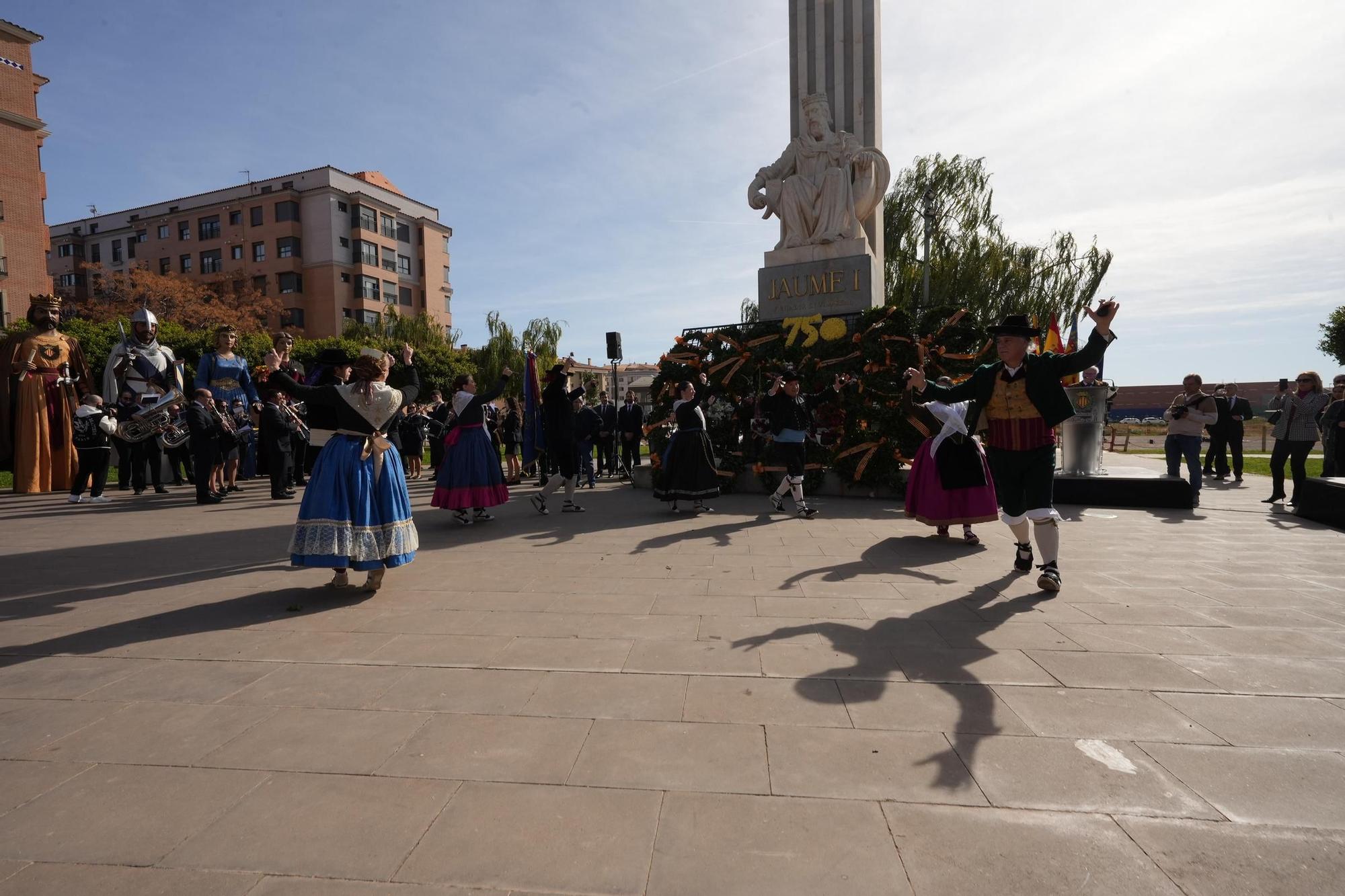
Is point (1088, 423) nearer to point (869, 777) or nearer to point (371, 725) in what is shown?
point (869, 777)

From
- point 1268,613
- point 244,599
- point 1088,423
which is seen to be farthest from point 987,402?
point 1088,423

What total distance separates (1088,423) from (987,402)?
25.2 feet

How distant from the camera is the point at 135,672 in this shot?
12.0 ft

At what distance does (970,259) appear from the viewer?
29.2 m

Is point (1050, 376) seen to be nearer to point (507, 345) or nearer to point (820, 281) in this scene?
point (820, 281)

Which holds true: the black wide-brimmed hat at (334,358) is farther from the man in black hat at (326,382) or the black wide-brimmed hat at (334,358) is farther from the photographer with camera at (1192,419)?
the photographer with camera at (1192,419)

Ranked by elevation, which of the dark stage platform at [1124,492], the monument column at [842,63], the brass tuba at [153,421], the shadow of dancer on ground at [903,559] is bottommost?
the shadow of dancer on ground at [903,559]

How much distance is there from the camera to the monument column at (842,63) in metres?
16.2

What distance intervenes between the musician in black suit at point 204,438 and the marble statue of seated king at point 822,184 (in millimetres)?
10734

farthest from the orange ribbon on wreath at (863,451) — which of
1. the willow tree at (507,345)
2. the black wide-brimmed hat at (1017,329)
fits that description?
the willow tree at (507,345)

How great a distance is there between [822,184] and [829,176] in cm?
18

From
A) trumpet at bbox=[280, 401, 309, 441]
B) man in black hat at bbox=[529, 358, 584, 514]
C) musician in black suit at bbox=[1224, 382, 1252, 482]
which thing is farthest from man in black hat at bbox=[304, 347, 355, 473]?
musician in black suit at bbox=[1224, 382, 1252, 482]

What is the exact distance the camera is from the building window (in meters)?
57.6

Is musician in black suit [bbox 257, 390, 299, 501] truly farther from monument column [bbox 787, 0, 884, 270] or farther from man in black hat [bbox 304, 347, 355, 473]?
monument column [bbox 787, 0, 884, 270]
